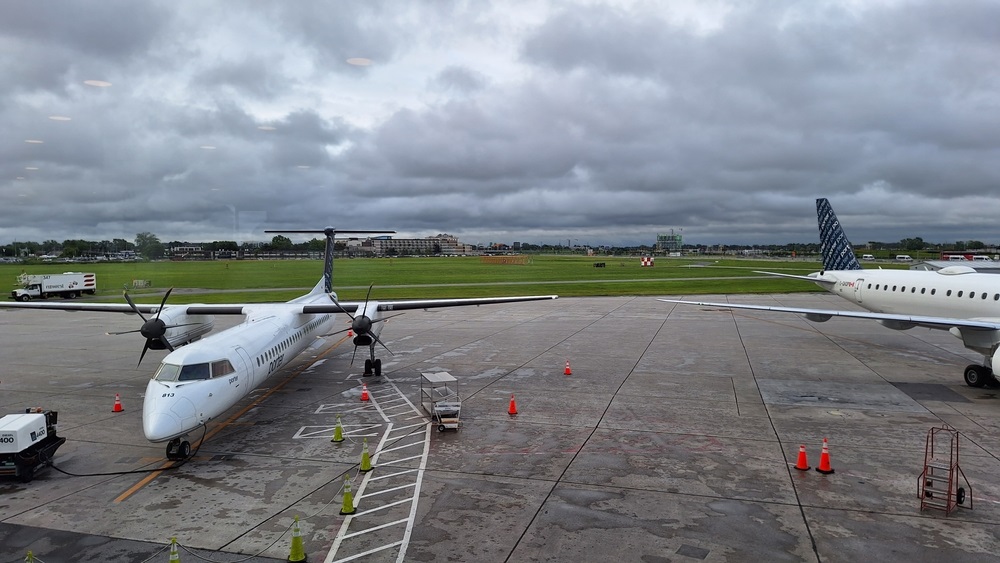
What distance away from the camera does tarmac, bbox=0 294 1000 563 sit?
329 inches

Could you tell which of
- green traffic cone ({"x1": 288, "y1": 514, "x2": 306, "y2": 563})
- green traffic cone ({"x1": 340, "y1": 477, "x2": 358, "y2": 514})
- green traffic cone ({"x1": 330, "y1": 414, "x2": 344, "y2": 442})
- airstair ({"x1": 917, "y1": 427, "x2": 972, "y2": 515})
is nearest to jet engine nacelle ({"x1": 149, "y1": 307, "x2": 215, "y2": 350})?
green traffic cone ({"x1": 330, "y1": 414, "x2": 344, "y2": 442})

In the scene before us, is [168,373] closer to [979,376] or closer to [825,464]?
[825,464]

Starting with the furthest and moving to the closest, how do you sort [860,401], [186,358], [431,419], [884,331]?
[884,331], [860,401], [431,419], [186,358]

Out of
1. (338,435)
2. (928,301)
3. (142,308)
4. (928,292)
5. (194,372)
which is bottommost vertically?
(338,435)

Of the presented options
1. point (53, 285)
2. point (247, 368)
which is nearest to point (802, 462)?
point (247, 368)

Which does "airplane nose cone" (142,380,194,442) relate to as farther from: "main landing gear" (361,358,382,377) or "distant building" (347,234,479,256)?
"distant building" (347,234,479,256)

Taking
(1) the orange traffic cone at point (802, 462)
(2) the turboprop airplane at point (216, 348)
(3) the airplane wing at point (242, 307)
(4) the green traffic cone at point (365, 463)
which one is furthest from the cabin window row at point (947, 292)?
(4) the green traffic cone at point (365, 463)

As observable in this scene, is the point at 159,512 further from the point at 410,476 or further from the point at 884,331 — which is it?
the point at 884,331

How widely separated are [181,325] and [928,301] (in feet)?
92.8

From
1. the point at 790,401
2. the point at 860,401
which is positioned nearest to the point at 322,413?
the point at 790,401

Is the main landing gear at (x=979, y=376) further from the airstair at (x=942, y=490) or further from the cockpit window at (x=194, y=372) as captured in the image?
the cockpit window at (x=194, y=372)

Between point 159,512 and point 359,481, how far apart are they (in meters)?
3.37

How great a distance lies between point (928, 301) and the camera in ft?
73.6

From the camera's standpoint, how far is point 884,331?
29.6 m
